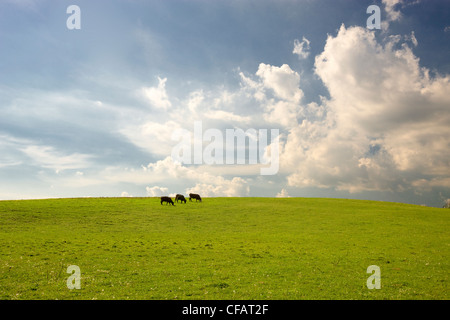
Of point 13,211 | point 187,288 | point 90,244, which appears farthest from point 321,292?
point 13,211

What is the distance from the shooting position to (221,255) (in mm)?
24359

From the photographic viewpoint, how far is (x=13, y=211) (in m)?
50.4

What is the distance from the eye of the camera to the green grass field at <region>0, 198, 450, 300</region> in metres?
15.9

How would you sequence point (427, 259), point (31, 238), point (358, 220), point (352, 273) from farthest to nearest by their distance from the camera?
1. point (358, 220)
2. point (31, 238)
3. point (427, 259)
4. point (352, 273)

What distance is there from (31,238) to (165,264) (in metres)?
20.5

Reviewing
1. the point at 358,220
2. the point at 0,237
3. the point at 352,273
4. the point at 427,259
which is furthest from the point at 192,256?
the point at 358,220

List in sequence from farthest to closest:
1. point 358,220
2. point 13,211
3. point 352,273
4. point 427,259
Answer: point 13,211 < point 358,220 < point 427,259 < point 352,273

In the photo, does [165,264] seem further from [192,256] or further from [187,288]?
[187,288]

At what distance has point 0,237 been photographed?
3222 cm

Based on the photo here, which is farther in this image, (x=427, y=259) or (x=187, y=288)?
(x=427, y=259)

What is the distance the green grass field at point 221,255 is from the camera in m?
15.9

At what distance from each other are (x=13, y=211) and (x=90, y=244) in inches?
1275
